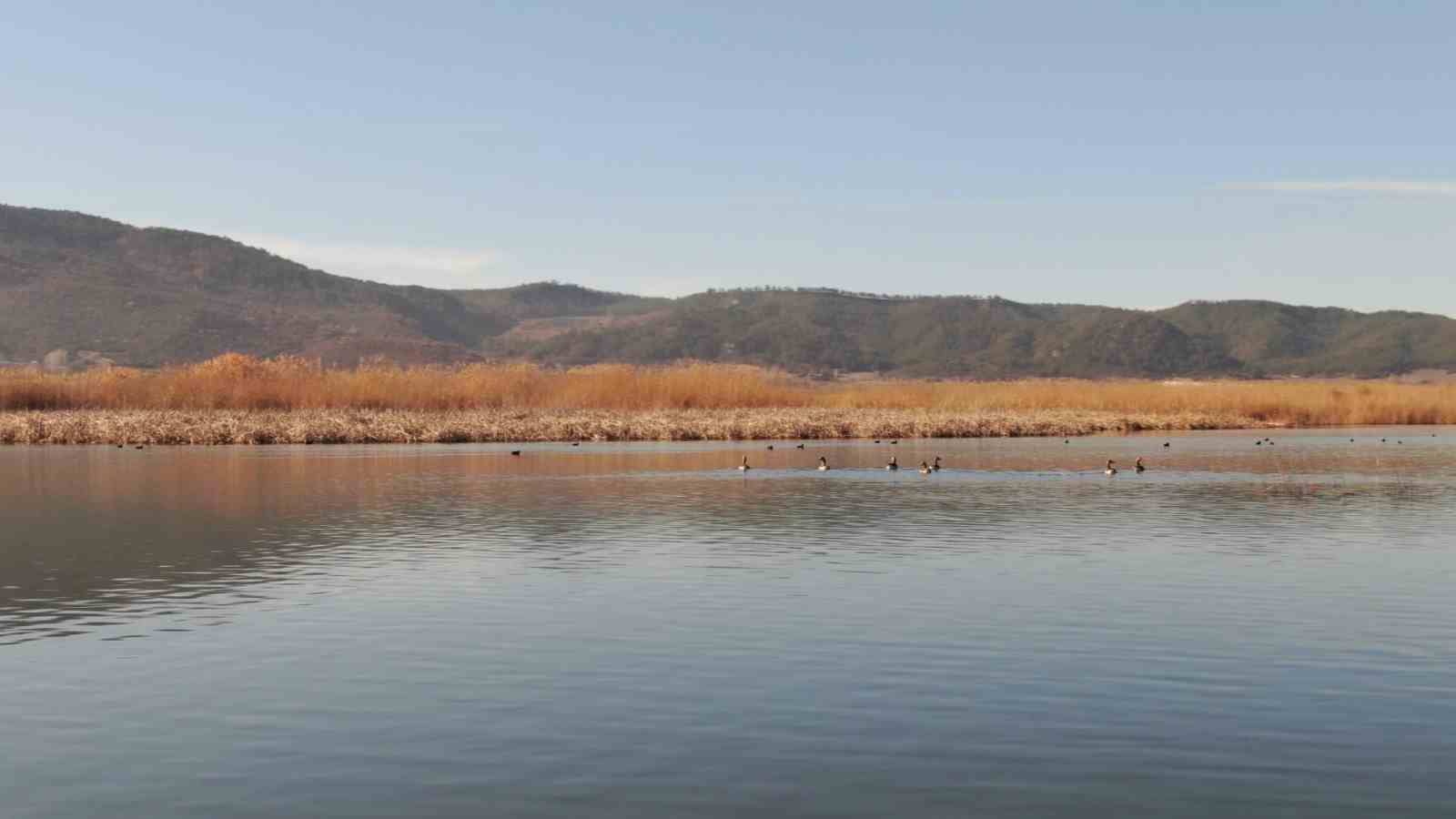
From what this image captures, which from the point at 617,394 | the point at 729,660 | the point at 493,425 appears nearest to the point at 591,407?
the point at 617,394

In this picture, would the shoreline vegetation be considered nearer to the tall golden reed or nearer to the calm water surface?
the tall golden reed

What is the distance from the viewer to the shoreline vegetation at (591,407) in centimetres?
6316

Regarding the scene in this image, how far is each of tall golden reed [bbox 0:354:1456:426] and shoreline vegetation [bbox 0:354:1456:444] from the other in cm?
9

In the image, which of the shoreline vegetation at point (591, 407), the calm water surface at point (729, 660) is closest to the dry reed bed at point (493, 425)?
the shoreline vegetation at point (591, 407)

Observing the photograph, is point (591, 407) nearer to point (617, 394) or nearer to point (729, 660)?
point (617, 394)

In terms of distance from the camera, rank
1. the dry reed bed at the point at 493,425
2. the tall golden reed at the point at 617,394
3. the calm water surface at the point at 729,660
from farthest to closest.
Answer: the tall golden reed at the point at 617,394
the dry reed bed at the point at 493,425
the calm water surface at the point at 729,660

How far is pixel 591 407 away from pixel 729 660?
202 ft

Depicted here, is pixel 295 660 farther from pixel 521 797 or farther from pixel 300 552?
pixel 300 552

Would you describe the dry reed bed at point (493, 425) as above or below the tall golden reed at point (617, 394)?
below

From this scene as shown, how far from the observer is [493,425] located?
214 ft

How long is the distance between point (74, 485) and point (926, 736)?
32152 mm

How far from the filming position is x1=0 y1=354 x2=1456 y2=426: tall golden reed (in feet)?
240

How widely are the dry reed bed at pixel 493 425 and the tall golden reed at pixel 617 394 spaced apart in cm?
240

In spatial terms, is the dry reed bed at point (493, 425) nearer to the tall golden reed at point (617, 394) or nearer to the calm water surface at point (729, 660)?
the tall golden reed at point (617, 394)
